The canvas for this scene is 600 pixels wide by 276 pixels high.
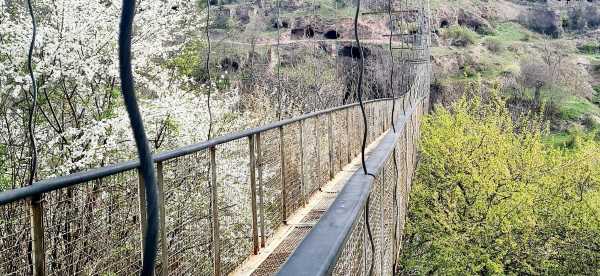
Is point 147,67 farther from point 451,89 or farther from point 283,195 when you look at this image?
point 451,89

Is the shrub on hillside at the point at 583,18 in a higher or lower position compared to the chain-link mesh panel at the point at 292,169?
higher

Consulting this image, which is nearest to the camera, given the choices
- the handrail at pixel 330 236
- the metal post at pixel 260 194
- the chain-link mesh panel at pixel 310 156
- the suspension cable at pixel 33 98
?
the handrail at pixel 330 236

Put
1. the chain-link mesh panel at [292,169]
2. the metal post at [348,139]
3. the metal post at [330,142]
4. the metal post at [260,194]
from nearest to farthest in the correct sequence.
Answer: the metal post at [260,194] < the chain-link mesh panel at [292,169] < the metal post at [330,142] < the metal post at [348,139]

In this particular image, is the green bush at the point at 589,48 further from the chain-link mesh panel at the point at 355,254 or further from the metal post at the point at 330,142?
the chain-link mesh panel at the point at 355,254

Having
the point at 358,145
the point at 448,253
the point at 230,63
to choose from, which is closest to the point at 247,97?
the point at 230,63

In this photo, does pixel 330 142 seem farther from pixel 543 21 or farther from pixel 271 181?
pixel 543 21

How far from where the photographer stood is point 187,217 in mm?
4129

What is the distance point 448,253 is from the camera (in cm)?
1803

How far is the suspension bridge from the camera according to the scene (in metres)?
1.67

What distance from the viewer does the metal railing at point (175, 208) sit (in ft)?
9.83

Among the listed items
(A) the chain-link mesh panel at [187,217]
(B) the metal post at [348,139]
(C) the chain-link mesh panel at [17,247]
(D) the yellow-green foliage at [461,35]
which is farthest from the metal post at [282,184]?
(D) the yellow-green foliage at [461,35]

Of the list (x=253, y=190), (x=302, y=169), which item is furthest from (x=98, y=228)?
(x=302, y=169)

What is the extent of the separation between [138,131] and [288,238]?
13.4 ft

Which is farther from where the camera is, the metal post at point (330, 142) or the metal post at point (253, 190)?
the metal post at point (330, 142)
